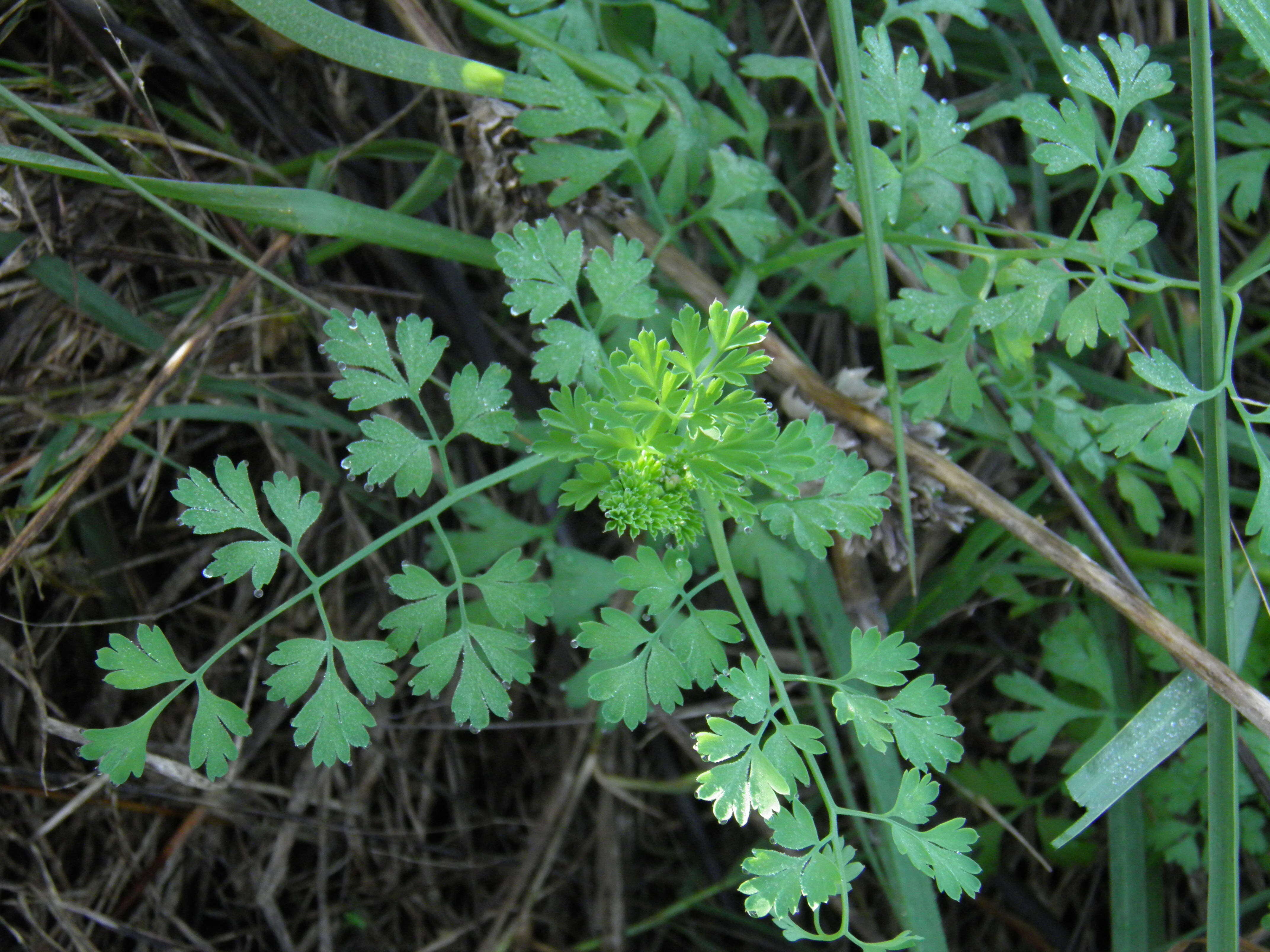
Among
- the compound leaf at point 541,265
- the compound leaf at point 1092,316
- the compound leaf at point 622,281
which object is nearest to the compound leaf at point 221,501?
the compound leaf at point 541,265

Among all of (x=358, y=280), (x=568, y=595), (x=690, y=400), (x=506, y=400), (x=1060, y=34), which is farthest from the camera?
(x=1060, y=34)

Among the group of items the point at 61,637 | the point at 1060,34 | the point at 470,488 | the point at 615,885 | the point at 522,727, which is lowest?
the point at 615,885

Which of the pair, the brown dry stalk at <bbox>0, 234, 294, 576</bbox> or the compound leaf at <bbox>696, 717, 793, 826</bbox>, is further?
the brown dry stalk at <bbox>0, 234, 294, 576</bbox>

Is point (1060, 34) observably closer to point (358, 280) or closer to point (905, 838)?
point (358, 280)

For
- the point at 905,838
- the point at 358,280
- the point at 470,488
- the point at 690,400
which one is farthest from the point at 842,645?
the point at 358,280

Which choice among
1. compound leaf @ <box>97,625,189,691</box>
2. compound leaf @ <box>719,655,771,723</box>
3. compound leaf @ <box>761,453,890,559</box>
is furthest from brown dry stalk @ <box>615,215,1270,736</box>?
compound leaf @ <box>97,625,189,691</box>

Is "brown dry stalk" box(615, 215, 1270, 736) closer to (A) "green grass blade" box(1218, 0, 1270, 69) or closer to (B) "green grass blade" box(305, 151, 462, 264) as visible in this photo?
(B) "green grass blade" box(305, 151, 462, 264)

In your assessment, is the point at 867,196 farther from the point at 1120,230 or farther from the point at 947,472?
the point at 947,472
